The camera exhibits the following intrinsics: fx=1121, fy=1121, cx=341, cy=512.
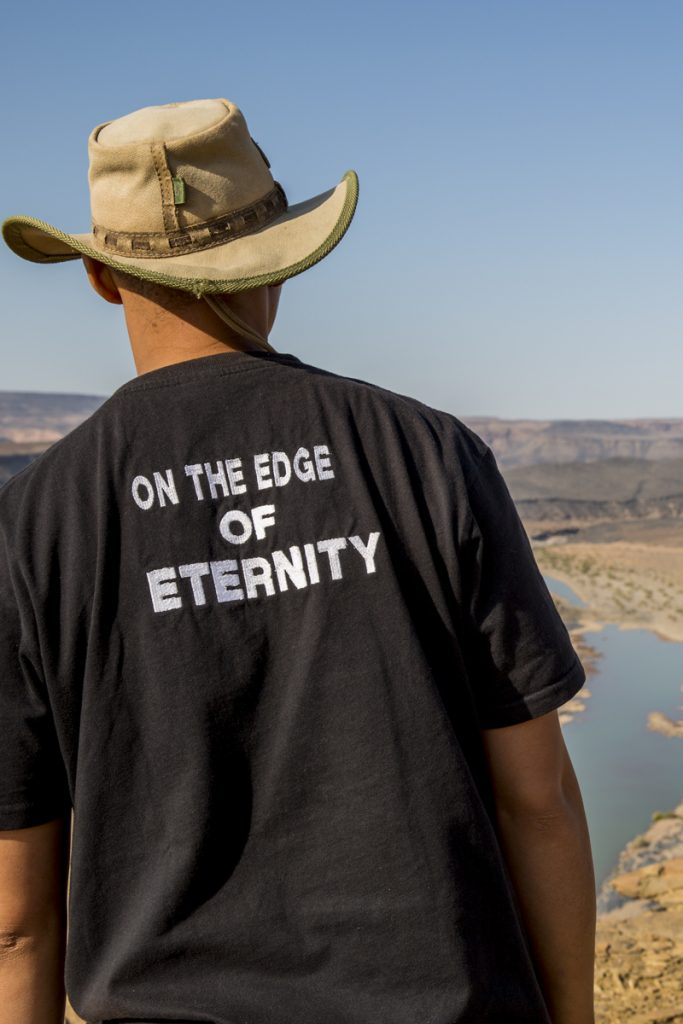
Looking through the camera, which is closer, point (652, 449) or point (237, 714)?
point (237, 714)

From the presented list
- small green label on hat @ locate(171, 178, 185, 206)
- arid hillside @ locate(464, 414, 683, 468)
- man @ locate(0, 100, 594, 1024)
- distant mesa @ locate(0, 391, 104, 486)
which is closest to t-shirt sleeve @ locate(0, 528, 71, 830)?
man @ locate(0, 100, 594, 1024)

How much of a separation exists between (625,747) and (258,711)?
12.6 metres

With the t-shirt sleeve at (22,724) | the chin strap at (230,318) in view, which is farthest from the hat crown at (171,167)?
the t-shirt sleeve at (22,724)

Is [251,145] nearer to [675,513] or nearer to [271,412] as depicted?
[271,412]

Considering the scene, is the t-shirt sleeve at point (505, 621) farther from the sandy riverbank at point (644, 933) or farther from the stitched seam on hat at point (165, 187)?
the sandy riverbank at point (644, 933)

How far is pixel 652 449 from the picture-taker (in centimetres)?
9519

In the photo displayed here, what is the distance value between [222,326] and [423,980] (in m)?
0.81

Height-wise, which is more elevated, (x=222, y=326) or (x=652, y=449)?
(x=222, y=326)

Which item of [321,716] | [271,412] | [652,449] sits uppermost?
[271,412]

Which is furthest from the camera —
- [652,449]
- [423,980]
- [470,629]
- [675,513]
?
[652,449]

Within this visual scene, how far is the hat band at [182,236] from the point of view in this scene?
143 cm

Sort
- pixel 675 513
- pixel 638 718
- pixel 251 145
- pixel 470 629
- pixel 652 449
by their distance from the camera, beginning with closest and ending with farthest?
pixel 470 629 → pixel 251 145 → pixel 638 718 → pixel 675 513 → pixel 652 449

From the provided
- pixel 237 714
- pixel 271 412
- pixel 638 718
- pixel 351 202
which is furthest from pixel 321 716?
pixel 638 718

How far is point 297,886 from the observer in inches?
49.8
